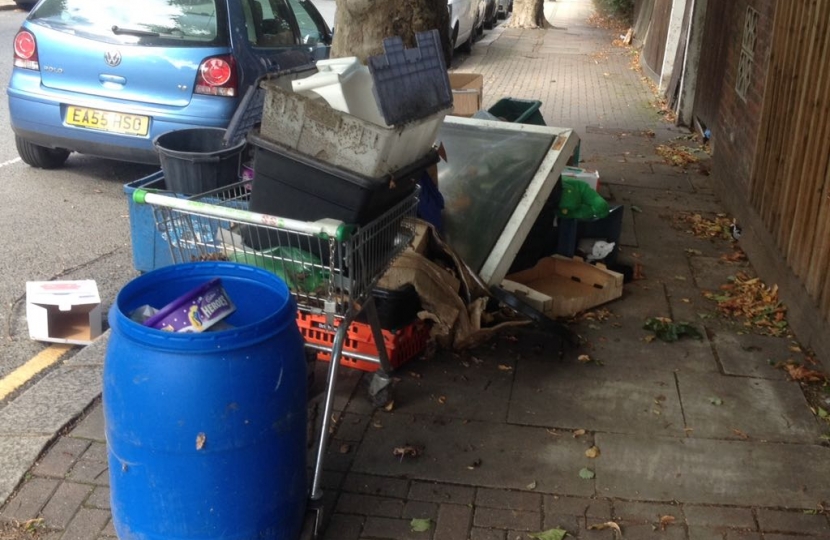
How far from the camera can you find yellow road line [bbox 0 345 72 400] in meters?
4.29

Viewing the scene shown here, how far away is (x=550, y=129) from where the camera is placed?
5.50 meters

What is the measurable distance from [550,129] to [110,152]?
3608mm

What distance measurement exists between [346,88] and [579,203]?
261 centimetres

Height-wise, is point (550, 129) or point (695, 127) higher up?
point (550, 129)

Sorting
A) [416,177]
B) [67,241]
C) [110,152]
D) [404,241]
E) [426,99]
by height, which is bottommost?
[67,241]

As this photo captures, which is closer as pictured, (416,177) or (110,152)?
(416,177)

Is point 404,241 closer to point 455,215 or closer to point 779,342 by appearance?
point 455,215

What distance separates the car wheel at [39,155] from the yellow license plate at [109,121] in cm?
90

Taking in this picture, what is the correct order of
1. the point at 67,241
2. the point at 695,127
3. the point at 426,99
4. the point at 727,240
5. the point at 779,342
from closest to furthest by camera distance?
the point at 426,99 < the point at 779,342 < the point at 67,241 < the point at 727,240 < the point at 695,127

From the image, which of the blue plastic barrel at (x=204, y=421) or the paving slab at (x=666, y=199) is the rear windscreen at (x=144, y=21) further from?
the blue plastic barrel at (x=204, y=421)

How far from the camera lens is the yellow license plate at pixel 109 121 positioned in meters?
6.73

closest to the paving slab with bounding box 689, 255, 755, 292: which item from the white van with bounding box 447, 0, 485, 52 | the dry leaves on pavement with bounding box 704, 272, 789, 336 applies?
the dry leaves on pavement with bounding box 704, 272, 789, 336

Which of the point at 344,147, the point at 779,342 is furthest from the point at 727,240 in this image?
the point at 344,147

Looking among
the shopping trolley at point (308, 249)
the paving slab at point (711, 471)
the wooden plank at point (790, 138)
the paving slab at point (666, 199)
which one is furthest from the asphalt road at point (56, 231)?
the paving slab at point (666, 199)
